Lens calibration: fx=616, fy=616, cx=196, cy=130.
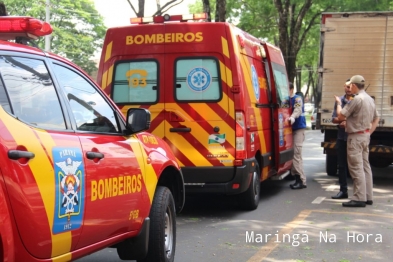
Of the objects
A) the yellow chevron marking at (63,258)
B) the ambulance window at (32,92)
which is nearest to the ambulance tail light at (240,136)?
the ambulance window at (32,92)

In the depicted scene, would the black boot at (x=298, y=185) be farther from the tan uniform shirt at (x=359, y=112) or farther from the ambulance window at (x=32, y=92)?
the ambulance window at (x=32, y=92)

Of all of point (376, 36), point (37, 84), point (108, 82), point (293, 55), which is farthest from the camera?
point (293, 55)

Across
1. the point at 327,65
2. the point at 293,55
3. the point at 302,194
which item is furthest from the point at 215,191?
the point at 293,55

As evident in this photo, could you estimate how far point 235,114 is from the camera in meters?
7.90


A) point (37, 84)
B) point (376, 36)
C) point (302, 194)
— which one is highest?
point (376, 36)

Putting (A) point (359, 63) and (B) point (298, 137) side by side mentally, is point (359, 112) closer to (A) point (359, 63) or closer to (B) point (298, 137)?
(B) point (298, 137)

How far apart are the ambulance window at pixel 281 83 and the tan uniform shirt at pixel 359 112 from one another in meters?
1.51

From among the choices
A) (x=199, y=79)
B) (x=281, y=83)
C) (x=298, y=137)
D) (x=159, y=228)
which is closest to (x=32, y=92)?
(x=159, y=228)

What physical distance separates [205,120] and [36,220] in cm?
480

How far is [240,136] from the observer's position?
25.9 feet

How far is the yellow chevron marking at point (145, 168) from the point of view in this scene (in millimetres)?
4852

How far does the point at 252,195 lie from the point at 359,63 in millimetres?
4651

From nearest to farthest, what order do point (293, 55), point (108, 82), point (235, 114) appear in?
1. point (235, 114)
2. point (108, 82)
3. point (293, 55)

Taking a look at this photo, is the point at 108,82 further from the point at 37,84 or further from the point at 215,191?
the point at 37,84
